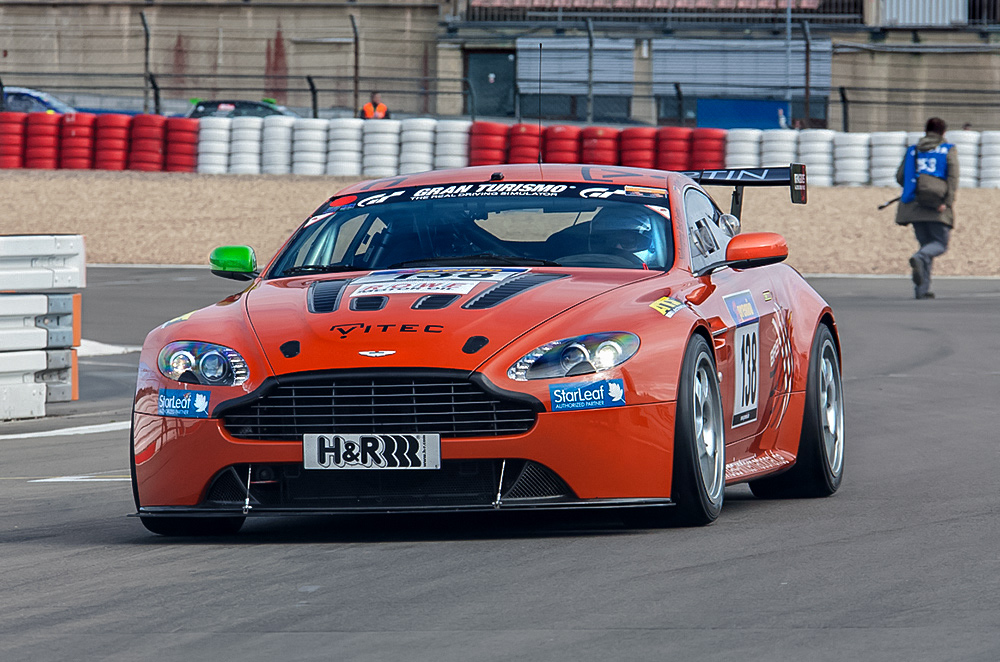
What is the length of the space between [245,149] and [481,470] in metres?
24.8

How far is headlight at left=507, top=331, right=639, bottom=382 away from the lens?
5840 mm

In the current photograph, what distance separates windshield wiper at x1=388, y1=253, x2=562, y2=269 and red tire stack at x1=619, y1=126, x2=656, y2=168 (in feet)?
69.9

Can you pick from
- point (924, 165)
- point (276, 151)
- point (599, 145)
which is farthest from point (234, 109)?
point (924, 165)

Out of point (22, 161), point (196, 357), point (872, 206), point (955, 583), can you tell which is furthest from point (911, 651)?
point (22, 161)

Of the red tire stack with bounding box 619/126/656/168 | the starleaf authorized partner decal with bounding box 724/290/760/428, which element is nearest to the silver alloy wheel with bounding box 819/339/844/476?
the starleaf authorized partner decal with bounding box 724/290/760/428

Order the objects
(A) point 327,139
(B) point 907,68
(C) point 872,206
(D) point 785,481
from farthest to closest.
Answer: (B) point 907,68 < (A) point 327,139 < (C) point 872,206 < (D) point 785,481

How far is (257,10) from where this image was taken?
164ft

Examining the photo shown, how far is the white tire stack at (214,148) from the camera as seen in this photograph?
30234mm

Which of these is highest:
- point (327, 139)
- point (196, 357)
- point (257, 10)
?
point (257, 10)

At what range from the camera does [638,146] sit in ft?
92.4

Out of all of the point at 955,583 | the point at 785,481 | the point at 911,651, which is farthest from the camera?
the point at 785,481

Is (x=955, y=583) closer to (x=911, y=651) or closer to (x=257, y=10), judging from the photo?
(x=911, y=651)

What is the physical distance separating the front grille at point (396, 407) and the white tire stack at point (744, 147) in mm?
22580

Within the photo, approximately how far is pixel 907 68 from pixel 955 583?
40991 mm
